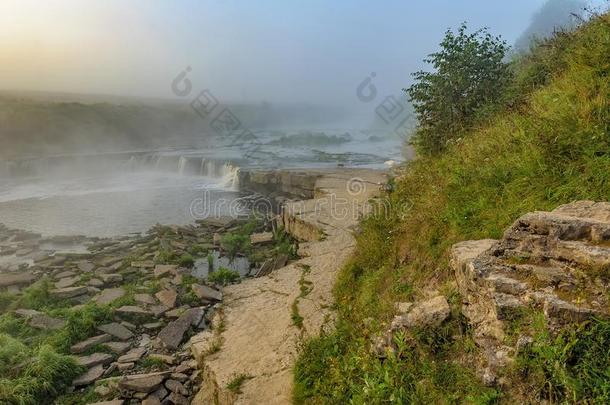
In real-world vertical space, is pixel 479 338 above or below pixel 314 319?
above

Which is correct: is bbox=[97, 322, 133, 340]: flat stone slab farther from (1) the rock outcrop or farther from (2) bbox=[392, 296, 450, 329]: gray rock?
(1) the rock outcrop

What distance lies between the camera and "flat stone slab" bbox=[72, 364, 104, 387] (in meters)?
5.67

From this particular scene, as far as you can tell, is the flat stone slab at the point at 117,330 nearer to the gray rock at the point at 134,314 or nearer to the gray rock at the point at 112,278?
the gray rock at the point at 134,314

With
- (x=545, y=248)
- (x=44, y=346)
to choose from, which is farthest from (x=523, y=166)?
(x=44, y=346)

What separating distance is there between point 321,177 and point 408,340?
15470mm

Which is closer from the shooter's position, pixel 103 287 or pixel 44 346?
pixel 44 346

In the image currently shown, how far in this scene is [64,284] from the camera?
368 inches

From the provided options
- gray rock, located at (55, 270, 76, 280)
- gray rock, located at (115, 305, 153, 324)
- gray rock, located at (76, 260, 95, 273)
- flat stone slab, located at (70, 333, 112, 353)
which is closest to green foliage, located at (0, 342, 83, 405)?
flat stone slab, located at (70, 333, 112, 353)

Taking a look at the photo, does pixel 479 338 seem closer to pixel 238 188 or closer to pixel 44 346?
pixel 44 346

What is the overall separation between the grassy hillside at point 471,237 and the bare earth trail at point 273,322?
19.5 inches

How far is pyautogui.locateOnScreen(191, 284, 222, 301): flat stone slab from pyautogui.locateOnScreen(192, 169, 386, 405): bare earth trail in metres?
0.39

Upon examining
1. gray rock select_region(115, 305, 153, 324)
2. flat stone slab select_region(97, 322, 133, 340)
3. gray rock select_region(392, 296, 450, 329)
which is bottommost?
flat stone slab select_region(97, 322, 133, 340)

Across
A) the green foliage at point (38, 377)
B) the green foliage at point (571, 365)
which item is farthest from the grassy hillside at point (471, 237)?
the green foliage at point (38, 377)

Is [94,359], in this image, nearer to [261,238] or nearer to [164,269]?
[164,269]
